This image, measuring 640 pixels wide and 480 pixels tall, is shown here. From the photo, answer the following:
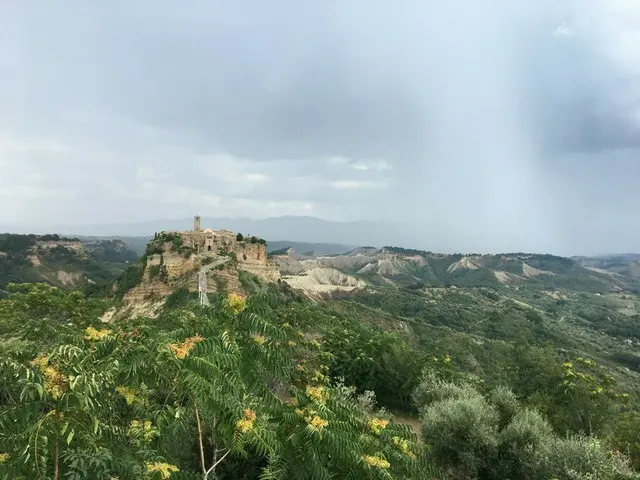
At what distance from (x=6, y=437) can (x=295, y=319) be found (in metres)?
19.1

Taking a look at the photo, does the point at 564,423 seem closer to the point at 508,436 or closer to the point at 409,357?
the point at 508,436

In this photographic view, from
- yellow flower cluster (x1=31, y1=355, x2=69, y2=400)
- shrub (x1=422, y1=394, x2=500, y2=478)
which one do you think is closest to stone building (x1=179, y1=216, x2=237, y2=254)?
shrub (x1=422, y1=394, x2=500, y2=478)

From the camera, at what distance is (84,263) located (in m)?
141

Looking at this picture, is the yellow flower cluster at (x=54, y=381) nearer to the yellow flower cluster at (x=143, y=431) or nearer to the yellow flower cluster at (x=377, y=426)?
the yellow flower cluster at (x=143, y=431)

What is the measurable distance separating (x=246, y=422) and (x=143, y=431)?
5.50 feet

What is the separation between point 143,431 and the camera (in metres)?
6.76

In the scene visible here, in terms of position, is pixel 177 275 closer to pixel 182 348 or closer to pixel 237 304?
pixel 237 304

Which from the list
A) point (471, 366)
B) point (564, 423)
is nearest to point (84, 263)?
point (471, 366)

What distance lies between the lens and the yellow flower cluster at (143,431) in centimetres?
655

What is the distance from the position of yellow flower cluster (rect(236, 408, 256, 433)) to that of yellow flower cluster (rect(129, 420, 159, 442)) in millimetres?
1227

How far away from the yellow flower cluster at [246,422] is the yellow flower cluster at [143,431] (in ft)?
4.03

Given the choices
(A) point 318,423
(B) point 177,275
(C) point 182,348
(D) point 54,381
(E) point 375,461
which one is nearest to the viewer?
(D) point 54,381

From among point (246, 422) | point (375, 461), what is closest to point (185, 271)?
point (375, 461)

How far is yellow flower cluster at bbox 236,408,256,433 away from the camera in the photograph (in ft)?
21.2
